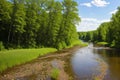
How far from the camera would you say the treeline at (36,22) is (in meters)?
47.4

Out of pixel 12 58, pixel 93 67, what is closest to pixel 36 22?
pixel 12 58

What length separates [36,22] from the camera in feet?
181

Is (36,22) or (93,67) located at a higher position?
(36,22)

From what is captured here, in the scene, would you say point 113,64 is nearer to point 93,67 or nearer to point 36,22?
point 93,67

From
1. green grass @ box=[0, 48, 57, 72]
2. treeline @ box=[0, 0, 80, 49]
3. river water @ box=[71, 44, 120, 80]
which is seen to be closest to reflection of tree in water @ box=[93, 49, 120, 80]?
river water @ box=[71, 44, 120, 80]

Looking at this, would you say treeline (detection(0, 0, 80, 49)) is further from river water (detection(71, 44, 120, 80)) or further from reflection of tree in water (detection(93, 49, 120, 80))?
reflection of tree in water (detection(93, 49, 120, 80))

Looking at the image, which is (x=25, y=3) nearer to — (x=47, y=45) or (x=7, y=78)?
(x=47, y=45)

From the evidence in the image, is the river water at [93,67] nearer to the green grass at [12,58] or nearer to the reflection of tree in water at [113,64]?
the reflection of tree in water at [113,64]

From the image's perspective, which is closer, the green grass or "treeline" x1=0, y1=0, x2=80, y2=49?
the green grass

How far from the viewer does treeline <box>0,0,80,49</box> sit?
47438 mm

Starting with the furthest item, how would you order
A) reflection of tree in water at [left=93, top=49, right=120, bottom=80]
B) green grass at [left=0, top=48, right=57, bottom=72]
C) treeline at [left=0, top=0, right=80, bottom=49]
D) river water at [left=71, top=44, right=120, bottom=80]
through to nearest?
treeline at [left=0, top=0, right=80, bottom=49] < green grass at [left=0, top=48, right=57, bottom=72] < reflection of tree in water at [left=93, top=49, right=120, bottom=80] < river water at [left=71, top=44, right=120, bottom=80]

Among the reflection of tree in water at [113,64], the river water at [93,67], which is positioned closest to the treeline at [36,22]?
the river water at [93,67]

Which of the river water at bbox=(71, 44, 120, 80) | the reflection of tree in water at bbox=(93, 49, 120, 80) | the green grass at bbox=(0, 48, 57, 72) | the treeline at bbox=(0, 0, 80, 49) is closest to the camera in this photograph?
the river water at bbox=(71, 44, 120, 80)

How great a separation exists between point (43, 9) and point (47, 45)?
1077cm
